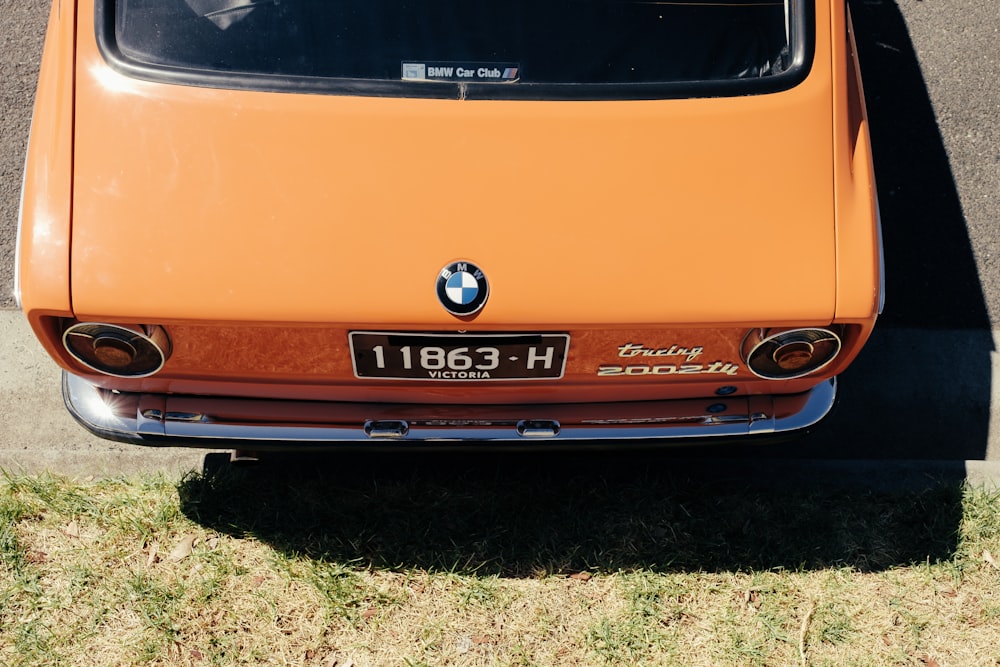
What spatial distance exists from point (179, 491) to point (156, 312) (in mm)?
1089

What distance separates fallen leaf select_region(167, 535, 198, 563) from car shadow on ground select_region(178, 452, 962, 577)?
0.08 meters

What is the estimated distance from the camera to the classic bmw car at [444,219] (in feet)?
7.86

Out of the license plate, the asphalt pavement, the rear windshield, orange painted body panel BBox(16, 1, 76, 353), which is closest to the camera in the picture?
orange painted body panel BBox(16, 1, 76, 353)

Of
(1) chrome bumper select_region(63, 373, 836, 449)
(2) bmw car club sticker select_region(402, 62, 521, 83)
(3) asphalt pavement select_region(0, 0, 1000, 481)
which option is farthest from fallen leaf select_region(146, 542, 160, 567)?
(2) bmw car club sticker select_region(402, 62, 521, 83)

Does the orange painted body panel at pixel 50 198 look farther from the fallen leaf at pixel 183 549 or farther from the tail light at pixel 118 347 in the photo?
the fallen leaf at pixel 183 549

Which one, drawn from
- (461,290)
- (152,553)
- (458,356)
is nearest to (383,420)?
(458,356)

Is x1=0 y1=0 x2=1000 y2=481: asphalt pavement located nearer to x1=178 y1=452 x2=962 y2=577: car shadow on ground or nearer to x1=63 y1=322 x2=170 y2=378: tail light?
x1=178 y1=452 x2=962 y2=577: car shadow on ground

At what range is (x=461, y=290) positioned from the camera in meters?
2.37

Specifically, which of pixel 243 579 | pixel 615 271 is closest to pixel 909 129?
pixel 615 271

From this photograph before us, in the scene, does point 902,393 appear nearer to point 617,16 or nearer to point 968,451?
point 968,451

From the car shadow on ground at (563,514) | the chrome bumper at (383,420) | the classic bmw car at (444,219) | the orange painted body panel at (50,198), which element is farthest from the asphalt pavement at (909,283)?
the orange painted body panel at (50,198)

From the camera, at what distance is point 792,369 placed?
8.60 feet

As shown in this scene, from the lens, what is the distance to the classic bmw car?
2.40 metres

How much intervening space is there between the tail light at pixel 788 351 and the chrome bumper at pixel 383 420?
0.21 metres
